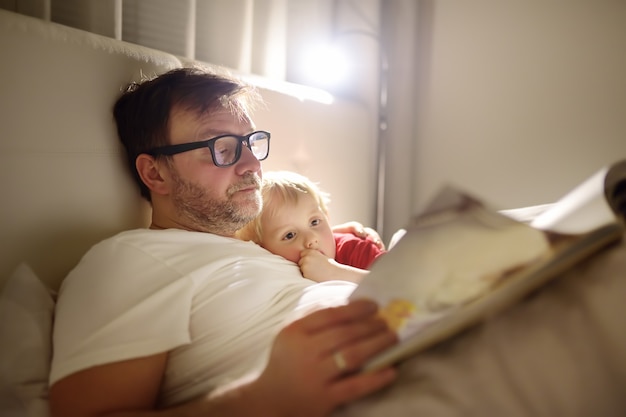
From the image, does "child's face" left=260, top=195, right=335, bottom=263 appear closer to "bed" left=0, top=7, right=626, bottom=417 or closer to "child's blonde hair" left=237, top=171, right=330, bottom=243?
"child's blonde hair" left=237, top=171, right=330, bottom=243

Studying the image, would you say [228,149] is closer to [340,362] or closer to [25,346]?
[25,346]

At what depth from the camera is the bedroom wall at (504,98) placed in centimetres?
181

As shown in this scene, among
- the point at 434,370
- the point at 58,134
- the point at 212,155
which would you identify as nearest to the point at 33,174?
the point at 58,134

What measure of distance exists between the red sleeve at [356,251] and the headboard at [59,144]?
589 millimetres

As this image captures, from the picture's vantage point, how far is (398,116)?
2283mm

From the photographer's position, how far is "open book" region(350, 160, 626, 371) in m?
0.56

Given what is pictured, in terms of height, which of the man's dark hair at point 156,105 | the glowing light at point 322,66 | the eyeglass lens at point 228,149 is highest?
the glowing light at point 322,66

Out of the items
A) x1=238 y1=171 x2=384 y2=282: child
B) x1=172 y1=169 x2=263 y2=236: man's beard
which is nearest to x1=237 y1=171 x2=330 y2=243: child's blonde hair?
x1=238 y1=171 x2=384 y2=282: child

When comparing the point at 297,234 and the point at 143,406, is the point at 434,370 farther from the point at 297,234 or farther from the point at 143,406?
the point at 297,234

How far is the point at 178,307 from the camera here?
2.70ft

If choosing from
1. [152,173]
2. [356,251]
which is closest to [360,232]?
[356,251]

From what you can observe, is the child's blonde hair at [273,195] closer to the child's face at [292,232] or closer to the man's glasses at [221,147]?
the child's face at [292,232]

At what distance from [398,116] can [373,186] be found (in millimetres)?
361

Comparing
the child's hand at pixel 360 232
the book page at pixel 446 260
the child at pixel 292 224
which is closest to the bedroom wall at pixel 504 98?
the child's hand at pixel 360 232
